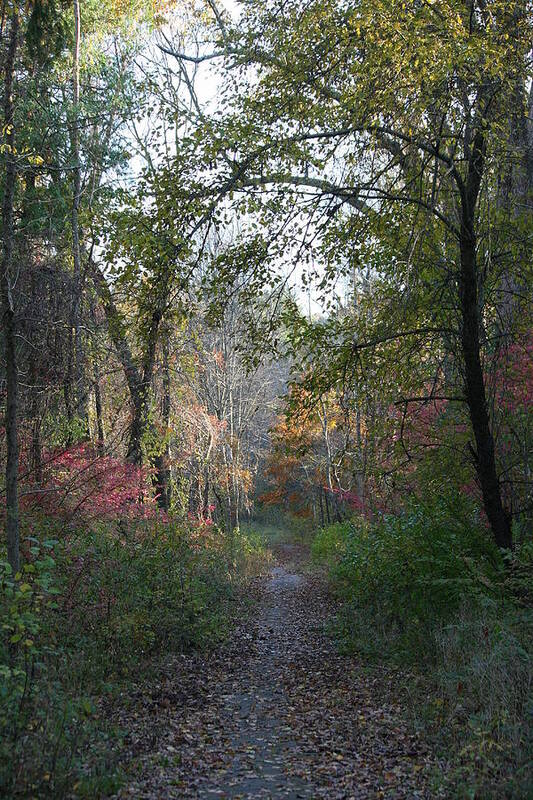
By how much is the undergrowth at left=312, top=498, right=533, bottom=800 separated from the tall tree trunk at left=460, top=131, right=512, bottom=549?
65 centimetres

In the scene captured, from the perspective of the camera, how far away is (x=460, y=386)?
27.5 feet

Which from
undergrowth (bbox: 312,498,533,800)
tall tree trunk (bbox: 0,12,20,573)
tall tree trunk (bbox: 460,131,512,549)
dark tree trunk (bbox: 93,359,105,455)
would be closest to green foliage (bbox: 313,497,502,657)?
undergrowth (bbox: 312,498,533,800)

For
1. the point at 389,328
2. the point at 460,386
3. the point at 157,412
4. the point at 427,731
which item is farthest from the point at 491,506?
the point at 157,412

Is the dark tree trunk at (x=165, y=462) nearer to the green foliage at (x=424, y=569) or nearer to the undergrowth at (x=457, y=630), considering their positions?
the undergrowth at (x=457, y=630)

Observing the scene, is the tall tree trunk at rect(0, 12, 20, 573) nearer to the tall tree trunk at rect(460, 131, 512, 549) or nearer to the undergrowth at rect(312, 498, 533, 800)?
the undergrowth at rect(312, 498, 533, 800)

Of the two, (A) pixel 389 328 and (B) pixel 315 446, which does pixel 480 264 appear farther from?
(B) pixel 315 446

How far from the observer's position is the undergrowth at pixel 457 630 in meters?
4.60

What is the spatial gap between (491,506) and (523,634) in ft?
6.43

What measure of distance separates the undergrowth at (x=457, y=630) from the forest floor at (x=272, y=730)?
0.32m

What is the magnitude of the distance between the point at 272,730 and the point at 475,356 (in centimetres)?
454

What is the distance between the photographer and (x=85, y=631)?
298 inches

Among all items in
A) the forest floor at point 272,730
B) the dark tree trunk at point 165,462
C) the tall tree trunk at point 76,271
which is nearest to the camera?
the forest floor at point 272,730

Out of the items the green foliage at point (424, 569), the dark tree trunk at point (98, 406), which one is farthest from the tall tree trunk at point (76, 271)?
the green foliage at point (424, 569)

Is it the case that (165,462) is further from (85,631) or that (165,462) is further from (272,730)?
(272,730)
